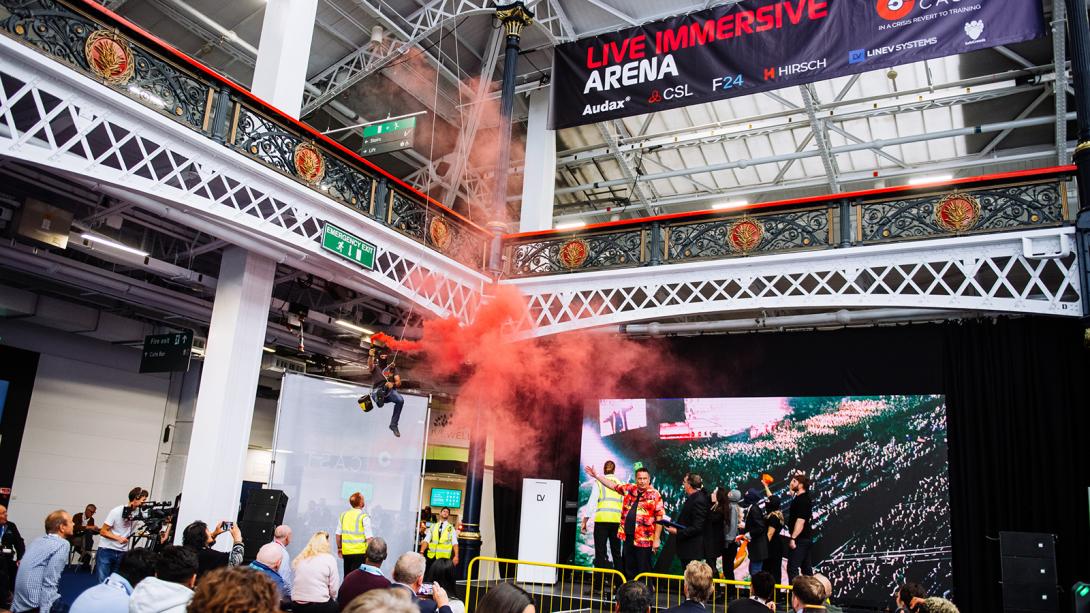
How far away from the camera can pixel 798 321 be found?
11.7 m

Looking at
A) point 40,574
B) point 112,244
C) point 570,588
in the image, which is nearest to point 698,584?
point 40,574

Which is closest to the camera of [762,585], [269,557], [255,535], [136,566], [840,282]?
[136,566]

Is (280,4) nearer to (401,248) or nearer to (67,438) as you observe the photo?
(401,248)

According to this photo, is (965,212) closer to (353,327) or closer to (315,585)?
(315,585)

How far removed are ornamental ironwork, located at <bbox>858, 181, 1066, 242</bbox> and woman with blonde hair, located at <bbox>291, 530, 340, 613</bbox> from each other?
22.6 ft

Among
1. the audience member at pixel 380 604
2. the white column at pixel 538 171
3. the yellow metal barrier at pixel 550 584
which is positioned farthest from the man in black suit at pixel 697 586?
the white column at pixel 538 171

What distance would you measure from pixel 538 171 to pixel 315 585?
29.9ft

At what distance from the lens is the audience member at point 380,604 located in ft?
6.16

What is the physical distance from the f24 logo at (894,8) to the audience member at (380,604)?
30.9 ft

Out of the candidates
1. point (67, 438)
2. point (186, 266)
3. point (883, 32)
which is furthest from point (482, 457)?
point (67, 438)

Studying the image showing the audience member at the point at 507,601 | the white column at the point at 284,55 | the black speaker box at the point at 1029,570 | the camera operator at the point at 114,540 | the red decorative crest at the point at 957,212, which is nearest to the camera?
the audience member at the point at 507,601

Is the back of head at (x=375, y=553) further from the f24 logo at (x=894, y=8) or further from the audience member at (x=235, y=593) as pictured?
the f24 logo at (x=894, y=8)

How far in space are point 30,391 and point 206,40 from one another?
22.0 ft

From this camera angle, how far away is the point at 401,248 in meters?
9.56
